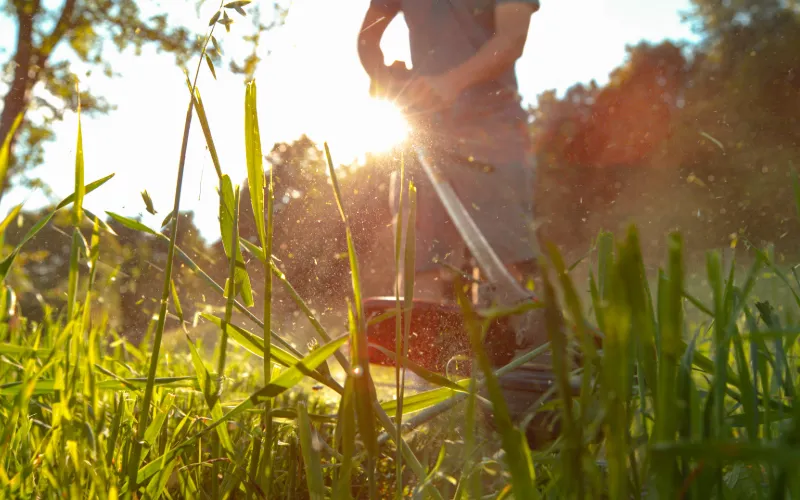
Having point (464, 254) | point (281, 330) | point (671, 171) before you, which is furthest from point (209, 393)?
point (671, 171)

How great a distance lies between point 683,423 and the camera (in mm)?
391

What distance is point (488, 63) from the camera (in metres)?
2.14

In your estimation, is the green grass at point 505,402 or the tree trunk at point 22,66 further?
the tree trunk at point 22,66

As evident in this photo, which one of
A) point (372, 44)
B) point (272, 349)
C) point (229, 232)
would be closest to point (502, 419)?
point (272, 349)

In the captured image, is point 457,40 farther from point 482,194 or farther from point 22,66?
point 22,66

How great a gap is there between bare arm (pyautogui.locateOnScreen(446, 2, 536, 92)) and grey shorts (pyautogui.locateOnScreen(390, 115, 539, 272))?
0.78 ft

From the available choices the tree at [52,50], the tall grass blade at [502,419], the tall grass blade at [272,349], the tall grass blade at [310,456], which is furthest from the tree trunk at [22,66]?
the tall grass blade at [502,419]

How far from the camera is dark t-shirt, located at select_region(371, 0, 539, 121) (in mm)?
2094

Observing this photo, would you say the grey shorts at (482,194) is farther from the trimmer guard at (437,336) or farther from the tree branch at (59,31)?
the tree branch at (59,31)

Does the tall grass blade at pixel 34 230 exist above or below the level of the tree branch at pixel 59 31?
below

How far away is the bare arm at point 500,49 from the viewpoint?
77.0 inches

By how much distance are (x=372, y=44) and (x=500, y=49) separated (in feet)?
1.59

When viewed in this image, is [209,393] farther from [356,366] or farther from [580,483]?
[580,483]

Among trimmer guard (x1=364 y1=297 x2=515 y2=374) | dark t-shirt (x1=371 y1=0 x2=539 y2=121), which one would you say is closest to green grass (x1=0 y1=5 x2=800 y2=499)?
trimmer guard (x1=364 y1=297 x2=515 y2=374)
